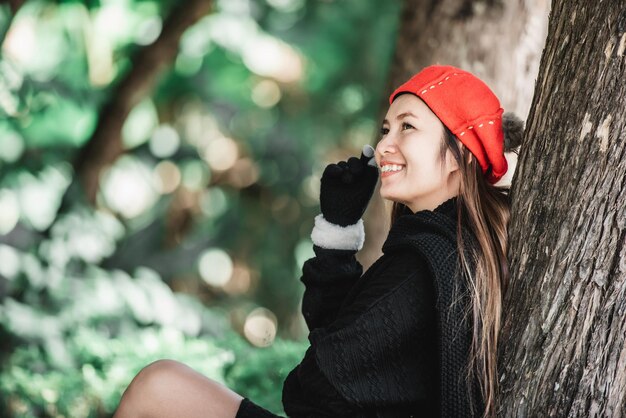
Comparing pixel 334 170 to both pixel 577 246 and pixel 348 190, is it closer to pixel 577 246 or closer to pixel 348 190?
pixel 348 190

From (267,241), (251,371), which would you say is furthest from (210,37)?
(251,371)

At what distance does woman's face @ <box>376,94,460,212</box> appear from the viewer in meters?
2.25

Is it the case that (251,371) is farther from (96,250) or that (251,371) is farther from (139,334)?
(96,250)

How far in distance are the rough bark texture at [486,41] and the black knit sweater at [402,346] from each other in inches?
55.8

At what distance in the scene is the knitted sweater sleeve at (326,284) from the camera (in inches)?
101

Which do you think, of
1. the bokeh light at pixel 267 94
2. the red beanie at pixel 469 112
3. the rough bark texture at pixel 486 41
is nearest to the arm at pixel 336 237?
the red beanie at pixel 469 112

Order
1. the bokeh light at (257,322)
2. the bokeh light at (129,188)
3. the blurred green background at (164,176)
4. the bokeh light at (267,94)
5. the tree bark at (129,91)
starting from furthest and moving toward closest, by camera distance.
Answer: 1. the bokeh light at (257,322)
2. the bokeh light at (267,94)
3. the bokeh light at (129,188)
4. the tree bark at (129,91)
5. the blurred green background at (164,176)

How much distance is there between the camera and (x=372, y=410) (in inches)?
79.9

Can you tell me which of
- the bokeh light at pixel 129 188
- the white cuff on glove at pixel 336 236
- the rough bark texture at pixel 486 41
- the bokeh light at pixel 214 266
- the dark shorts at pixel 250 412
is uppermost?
the rough bark texture at pixel 486 41

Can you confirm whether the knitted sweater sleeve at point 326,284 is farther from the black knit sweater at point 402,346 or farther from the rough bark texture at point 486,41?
the rough bark texture at point 486,41

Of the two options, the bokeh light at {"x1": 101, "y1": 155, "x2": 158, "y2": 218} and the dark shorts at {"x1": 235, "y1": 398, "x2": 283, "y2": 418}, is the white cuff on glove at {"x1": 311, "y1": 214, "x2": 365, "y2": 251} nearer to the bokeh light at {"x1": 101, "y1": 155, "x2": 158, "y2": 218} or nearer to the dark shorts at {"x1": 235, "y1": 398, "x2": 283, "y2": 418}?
the dark shorts at {"x1": 235, "y1": 398, "x2": 283, "y2": 418}

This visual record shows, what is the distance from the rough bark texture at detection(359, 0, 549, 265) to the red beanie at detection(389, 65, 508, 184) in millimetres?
1096

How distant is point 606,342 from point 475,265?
358mm

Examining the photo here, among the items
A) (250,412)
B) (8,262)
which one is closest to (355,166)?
(250,412)
